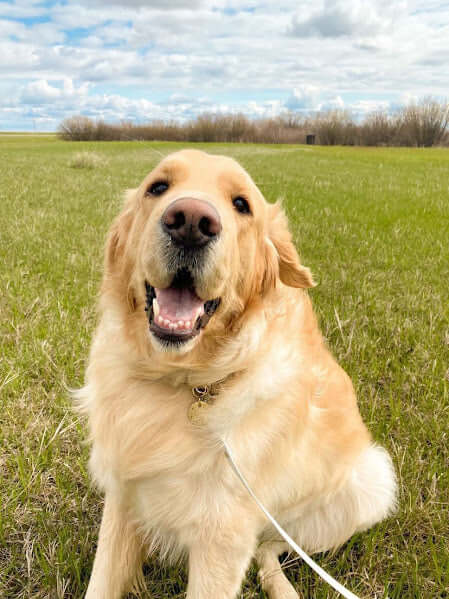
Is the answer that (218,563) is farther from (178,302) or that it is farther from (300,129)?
(300,129)

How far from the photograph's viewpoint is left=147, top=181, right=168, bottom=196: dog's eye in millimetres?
1888

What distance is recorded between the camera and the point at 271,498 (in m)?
1.79

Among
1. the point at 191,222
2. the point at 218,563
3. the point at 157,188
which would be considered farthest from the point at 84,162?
the point at 218,563

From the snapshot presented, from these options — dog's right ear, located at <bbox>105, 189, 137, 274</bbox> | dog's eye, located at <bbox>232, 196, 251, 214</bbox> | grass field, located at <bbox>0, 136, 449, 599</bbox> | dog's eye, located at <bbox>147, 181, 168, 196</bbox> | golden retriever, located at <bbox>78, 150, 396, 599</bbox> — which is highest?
dog's eye, located at <bbox>147, 181, 168, 196</bbox>

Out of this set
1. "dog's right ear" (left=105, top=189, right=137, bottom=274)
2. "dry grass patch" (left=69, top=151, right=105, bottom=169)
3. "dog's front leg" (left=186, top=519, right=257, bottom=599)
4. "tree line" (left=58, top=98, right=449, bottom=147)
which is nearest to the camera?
"dog's front leg" (left=186, top=519, right=257, bottom=599)

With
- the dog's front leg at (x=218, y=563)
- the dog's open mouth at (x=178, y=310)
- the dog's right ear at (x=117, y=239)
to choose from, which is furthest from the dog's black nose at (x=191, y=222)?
the dog's front leg at (x=218, y=563)

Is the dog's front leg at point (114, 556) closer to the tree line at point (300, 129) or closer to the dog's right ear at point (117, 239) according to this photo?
the dog's right ear at point (117, 239)

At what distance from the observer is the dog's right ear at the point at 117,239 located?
2.01m

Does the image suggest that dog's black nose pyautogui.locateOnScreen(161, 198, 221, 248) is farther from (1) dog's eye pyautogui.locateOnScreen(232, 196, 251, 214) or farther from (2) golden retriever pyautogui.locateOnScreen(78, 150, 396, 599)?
Result: (1) dog's eye pyautogui.locateOnScreen(232, 196, 251, 214)

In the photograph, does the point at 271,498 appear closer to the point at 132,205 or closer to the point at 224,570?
the point at 224,570

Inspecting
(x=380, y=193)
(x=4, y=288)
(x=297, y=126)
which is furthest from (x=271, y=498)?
(x=297, y=126)

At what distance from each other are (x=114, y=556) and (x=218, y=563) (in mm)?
448

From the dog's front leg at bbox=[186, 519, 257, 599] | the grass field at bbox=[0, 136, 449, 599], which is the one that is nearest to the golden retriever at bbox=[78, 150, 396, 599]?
the dog's front leg at bbox=[186, 519, 257, 599]

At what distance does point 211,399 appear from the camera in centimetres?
170
